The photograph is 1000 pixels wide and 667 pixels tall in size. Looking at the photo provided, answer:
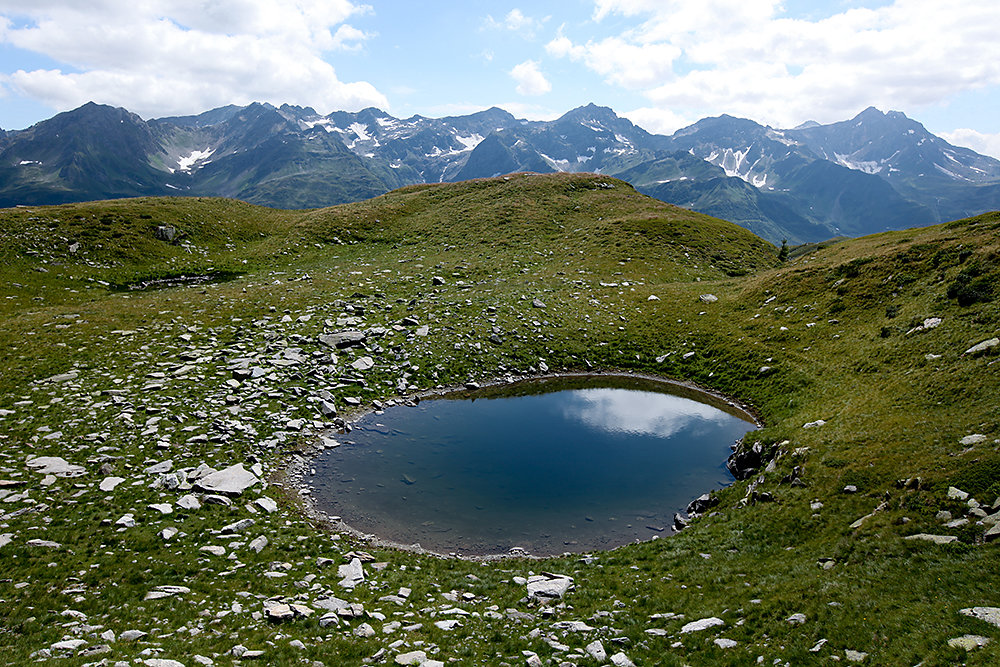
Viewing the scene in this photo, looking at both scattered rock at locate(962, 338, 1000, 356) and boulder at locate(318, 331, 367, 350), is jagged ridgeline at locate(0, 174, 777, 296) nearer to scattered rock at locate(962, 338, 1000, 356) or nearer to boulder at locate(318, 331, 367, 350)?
boulder at locate(318, 331, 367, 350)

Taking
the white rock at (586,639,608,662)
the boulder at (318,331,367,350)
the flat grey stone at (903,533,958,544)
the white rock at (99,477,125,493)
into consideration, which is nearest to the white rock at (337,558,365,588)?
the white rock at (586,639,608,662)

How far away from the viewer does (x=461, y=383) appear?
118 feet

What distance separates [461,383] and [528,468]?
1128cm

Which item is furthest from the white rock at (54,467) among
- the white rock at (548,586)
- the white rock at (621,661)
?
the white rock at (621,661)

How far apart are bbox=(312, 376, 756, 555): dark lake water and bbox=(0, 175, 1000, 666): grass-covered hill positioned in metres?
→ 2.10

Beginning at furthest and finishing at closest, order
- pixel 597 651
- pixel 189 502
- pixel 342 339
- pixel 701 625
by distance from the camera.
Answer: pixel 342 339 → pixel 189 502 → pixel 701 625 → pixel 597 651

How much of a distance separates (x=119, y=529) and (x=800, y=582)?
22.9 m

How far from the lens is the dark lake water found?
21156mm

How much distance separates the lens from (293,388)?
2972 centimetres

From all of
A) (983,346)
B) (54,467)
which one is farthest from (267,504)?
(983,346)

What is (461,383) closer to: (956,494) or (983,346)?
(956,494)

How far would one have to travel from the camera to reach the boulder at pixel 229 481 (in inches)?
784

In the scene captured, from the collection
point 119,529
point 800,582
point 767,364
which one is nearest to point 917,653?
point 800,582

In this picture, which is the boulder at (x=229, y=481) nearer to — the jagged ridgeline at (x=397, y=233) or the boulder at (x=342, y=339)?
the boulder at (x=342, y=339)
